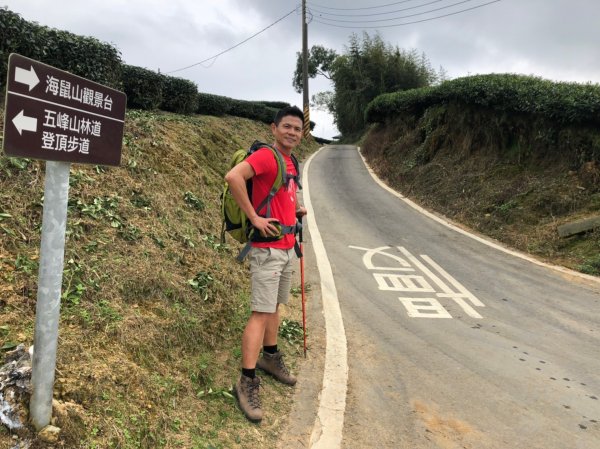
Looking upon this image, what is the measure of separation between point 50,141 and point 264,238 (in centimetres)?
156

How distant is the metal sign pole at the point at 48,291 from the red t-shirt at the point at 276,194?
1.30 metres

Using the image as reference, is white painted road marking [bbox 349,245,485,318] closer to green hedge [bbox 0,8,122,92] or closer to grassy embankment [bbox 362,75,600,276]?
grassy embankment [bbox 362,75,600,276]

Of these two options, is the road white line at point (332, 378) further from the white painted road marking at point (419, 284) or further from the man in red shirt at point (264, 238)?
the white painted road marking at point (419, 284)

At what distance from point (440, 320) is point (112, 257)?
3.69m

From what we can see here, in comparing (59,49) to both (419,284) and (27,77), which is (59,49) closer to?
(27,77)

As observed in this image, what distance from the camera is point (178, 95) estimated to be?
11.8 m

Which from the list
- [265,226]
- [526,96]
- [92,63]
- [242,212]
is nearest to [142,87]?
[92,63]

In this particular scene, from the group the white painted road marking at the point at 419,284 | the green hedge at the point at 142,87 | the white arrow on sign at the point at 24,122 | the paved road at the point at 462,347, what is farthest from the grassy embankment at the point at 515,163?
the white arrow on sign at the point at 24,122

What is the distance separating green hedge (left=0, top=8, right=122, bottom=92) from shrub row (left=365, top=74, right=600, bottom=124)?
9302 millimetres

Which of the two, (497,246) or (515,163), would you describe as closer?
(497,246)

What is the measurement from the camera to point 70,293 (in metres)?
3.01

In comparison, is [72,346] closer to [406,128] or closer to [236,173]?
[236,173]

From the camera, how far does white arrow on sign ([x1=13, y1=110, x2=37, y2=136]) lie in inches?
67.6

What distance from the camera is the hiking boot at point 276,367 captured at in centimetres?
348
